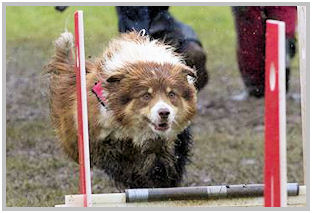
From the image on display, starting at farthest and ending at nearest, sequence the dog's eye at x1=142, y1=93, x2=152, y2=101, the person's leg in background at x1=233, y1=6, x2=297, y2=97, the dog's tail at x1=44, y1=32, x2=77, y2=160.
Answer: the person's leg in background at x1=233, y1=6, x2=297, y2=97 → the dog's tail at x1=44, y1=32, x2=77, y2=160 → the dog's eye at x1=142, y1=93, x2=152, y2=101

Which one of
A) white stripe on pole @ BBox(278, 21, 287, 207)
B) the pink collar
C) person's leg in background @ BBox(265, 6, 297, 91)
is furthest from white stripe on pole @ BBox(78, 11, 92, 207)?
person's leg in background @ BBox(265, 6, 297, 91)

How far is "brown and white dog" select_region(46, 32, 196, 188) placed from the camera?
5.83m

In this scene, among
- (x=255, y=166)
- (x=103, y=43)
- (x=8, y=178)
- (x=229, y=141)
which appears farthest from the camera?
(x=229, y=141)

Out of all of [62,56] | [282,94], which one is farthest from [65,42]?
[282,94]

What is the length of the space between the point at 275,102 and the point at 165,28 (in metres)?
2.72

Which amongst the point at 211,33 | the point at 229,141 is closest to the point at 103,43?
the point at 229,141

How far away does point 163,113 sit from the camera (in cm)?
561

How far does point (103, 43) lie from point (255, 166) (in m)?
3.19

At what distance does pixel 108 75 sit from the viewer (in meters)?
5.98

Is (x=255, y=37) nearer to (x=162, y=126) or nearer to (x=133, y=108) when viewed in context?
(x=133, y=108)

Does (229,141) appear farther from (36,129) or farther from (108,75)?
(108,75)

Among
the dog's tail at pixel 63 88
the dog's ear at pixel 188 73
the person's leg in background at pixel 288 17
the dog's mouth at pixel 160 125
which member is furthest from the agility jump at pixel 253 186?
the person's leg in background at pixel 288 17

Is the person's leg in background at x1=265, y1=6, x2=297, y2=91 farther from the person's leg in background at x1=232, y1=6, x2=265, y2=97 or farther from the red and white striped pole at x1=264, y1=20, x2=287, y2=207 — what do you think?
the red and white striped pole at x1=264, y1=20, x2=287, y2=207

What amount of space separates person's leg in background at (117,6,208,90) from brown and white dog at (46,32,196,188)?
355mm
